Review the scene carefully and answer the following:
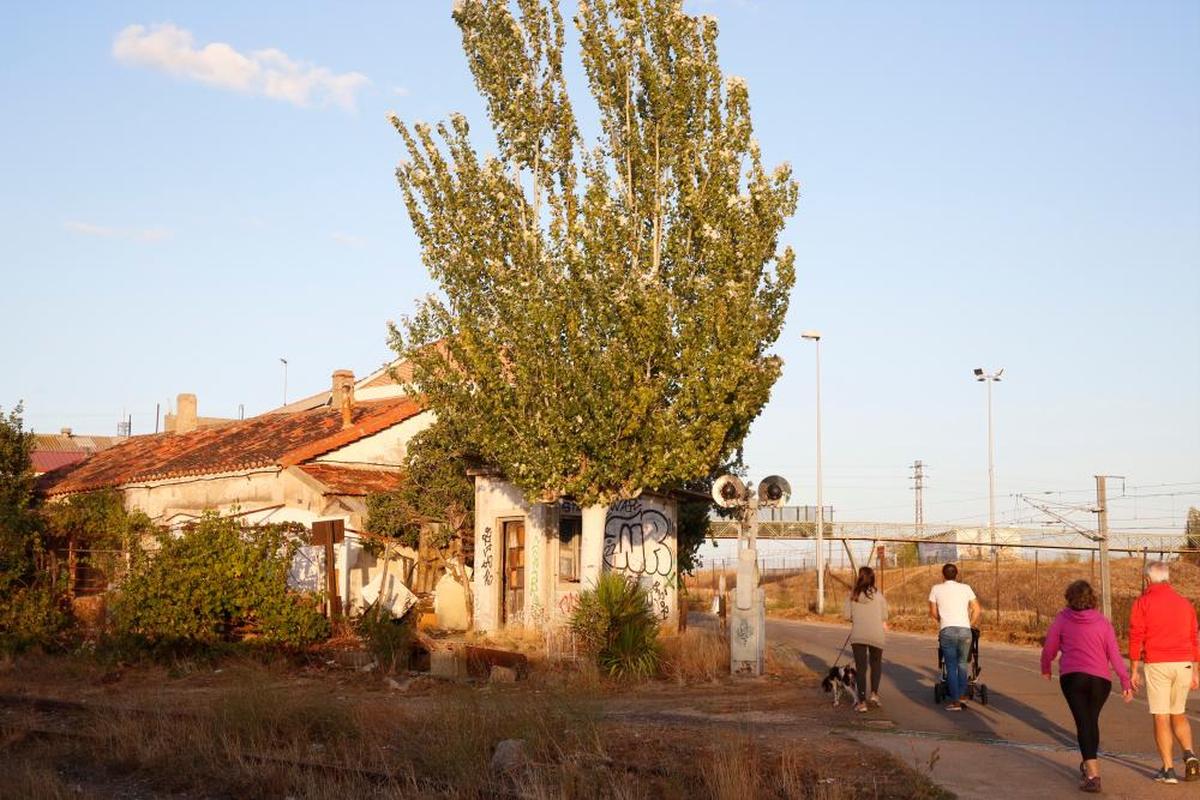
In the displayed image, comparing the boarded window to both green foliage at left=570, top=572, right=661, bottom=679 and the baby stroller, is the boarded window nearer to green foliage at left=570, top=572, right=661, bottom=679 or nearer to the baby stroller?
green foliage at left=570, top=572, right=661, bottom=679

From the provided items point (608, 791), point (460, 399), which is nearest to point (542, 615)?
point (460, 399)

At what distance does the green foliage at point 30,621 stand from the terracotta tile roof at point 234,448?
6.55 meters

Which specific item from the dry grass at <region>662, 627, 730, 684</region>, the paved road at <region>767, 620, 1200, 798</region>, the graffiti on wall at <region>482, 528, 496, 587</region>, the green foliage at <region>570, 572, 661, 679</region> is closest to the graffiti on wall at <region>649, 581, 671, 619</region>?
the paved road at <region>767, 620, 1200, 798</region>

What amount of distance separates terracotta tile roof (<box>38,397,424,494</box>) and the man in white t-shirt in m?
16.5

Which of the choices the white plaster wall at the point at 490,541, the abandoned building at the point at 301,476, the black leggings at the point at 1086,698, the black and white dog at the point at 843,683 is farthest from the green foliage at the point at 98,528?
the black leggings at the point at 1086,698

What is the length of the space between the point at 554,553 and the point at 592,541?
3237mm

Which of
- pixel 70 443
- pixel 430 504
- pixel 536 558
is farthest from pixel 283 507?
pixel 70 443

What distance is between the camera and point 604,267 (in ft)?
66.8

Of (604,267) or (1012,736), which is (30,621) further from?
(1012,736)

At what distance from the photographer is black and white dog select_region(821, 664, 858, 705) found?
52.1ft

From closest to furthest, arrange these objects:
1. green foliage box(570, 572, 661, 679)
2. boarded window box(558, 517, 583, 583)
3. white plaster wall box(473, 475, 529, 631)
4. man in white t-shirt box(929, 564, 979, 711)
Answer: man in white t-shirt box(929, 564, 979, 711)
green foliage box(570, 572, 661, 679)
boarded window box(558, 517, 583, 583)
white plaster wall box(473, 475, 529, 631)

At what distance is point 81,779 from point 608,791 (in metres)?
5.38

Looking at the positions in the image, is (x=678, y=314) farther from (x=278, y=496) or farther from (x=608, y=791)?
(x=278, y=496)

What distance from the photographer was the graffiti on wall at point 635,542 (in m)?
24.4
